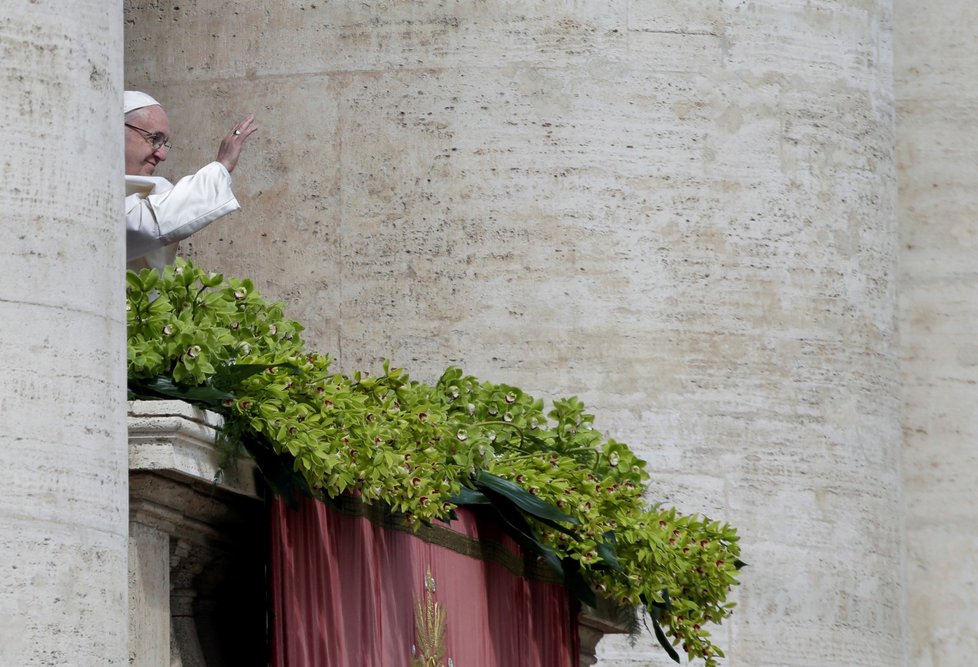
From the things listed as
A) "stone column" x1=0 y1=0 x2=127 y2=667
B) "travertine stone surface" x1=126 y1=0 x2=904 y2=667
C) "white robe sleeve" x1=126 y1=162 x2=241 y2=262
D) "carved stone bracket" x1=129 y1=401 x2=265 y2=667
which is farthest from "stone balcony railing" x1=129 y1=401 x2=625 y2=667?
"travertine stone surface" x1=126 y1=0 x2=904 y2=667

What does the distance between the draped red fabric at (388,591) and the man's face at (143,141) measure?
1438mm

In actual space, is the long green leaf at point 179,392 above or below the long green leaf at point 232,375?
below

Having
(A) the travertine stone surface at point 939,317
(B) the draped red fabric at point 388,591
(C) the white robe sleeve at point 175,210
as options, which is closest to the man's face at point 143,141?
(C) the white robe sleeve at point 175,210

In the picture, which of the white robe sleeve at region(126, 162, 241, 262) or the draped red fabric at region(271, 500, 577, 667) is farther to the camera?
the white robe sleeve at region(126, 162, 241, 262)

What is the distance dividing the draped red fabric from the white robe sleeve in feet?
3.34

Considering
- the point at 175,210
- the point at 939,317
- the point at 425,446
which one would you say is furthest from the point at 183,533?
the point at 939,317

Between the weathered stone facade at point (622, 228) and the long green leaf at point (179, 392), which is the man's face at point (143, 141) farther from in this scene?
the weathered stone facade at point (622, 228)

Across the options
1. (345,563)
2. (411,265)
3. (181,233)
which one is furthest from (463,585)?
(411,265)

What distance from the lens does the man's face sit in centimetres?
771

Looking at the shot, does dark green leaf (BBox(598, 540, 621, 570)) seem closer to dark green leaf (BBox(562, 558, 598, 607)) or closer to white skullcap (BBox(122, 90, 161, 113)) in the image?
dark green leaf (BBox(562, 558, 598, 607))

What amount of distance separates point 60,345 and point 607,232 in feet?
18.6

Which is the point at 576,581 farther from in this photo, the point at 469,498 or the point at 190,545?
the point at 190,545

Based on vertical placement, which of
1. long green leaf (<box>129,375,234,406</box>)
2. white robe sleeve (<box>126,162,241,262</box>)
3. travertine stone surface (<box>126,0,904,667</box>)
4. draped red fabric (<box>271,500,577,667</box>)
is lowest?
draped red fabric (<box>271,500,577,667</box>)

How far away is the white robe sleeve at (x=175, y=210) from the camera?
7.28 meters
